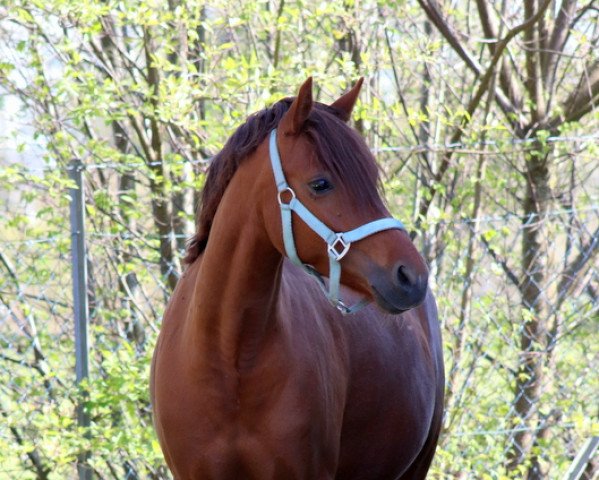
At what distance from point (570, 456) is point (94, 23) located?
12.5ft

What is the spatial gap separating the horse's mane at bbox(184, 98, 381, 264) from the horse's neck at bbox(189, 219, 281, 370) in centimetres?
13

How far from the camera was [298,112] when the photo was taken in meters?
2.31

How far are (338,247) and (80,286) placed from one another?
244 centimetres

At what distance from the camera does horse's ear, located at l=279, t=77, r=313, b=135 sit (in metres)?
2.27

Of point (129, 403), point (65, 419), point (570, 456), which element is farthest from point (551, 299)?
point (65, 419)

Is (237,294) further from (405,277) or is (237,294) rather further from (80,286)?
(80,286)

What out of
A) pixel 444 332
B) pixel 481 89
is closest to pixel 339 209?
pixel 481 89

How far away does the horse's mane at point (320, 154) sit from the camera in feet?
7.38

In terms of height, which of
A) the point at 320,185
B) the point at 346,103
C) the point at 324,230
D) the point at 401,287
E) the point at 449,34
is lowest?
the point at 401,287

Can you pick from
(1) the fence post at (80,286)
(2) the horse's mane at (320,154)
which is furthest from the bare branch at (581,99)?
(2) the horse's mane at (320,154)

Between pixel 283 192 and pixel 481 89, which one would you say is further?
pixel 481 89

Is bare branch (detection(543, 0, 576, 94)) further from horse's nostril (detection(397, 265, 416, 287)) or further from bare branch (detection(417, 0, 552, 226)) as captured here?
horse's nostril (detection(397, 265, 416, 287))

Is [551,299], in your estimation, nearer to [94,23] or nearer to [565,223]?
[565,223]

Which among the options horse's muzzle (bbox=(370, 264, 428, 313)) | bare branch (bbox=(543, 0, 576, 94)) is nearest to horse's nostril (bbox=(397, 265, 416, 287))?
horse's muzzle (bbox=(370, 264, 428, 313))
